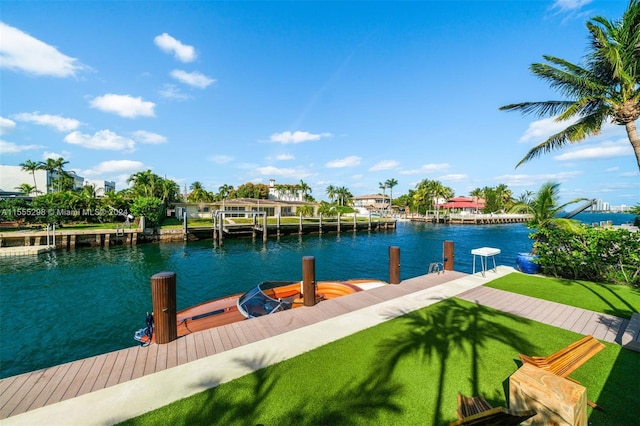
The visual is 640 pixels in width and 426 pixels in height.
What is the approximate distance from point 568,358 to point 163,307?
6491 mm

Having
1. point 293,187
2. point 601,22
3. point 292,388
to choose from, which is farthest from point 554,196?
point 293,187

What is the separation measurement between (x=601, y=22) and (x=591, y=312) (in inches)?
284

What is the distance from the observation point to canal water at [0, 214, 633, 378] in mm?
8750

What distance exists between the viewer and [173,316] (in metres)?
4.98

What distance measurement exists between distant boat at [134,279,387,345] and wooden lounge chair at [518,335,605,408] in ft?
16.9

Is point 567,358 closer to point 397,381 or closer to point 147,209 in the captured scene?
point 397,381

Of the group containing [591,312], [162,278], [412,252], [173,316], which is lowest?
[412,252]


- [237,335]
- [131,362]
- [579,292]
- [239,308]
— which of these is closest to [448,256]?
[579,292]

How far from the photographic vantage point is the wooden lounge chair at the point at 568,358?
3602mm

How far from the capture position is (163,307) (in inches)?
192

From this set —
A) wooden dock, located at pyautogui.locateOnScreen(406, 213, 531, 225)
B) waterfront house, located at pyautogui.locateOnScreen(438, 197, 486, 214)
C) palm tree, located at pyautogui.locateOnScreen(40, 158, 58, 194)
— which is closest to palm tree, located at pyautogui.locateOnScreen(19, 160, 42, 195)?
palm tree, located at pyautogui.locateOnScreen(40, 158, 58, 194)

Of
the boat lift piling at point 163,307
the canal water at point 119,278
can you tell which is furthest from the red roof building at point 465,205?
the boat lift piling at point 163,307

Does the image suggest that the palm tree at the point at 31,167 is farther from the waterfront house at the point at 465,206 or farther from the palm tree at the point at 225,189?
the waterfront house at the point at 465,206

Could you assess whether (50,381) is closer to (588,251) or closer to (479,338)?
(479,338)
